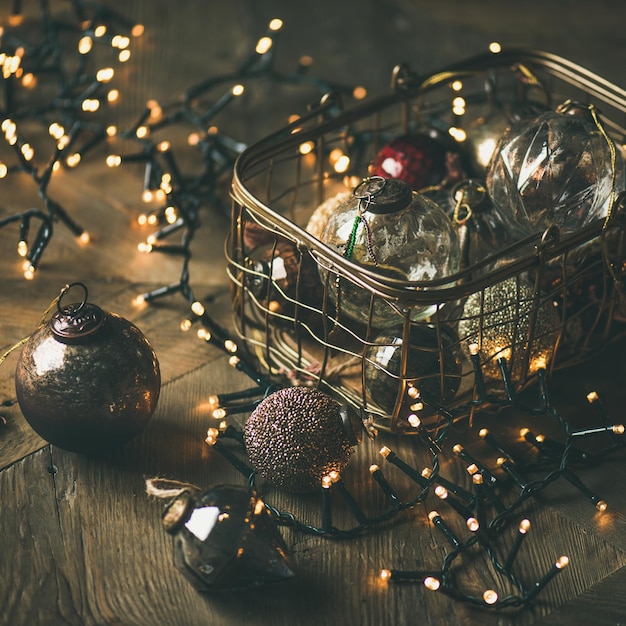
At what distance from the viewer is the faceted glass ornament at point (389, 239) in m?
0.88

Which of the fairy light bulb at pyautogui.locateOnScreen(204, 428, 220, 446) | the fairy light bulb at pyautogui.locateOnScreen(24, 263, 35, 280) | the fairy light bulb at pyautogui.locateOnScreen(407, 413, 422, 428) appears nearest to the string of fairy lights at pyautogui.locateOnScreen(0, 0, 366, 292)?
the fairy light bulb at pyautogui.locateOnScreen(24, 263, 35, 280)

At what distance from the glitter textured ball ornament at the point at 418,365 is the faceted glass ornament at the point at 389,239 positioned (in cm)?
3

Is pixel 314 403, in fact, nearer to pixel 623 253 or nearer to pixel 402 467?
pixel 402 467

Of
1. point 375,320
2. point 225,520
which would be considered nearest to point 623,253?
point 375,320

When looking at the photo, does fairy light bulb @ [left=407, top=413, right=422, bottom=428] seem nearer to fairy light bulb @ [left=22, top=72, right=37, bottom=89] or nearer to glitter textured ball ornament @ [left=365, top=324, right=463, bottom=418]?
glitter textured ball ornament @ [left=365, top=324, right=463, bottom=418]

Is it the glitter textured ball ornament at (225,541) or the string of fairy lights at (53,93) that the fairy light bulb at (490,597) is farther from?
the string of fairy lights at (53,93)

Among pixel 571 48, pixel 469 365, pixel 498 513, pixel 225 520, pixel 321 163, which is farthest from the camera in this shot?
pixel 571 48

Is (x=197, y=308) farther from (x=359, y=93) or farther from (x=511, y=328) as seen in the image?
(x=359, y=93)

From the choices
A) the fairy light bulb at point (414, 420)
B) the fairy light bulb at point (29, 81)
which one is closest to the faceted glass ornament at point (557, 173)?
the fairy light bulb at point (414, 420)

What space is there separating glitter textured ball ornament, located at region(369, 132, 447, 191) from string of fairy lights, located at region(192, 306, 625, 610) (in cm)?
29

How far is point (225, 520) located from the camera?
0.76 meters

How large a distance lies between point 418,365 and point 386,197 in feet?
0.55

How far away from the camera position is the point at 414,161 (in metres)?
1.09

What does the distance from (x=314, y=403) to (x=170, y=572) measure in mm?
202
